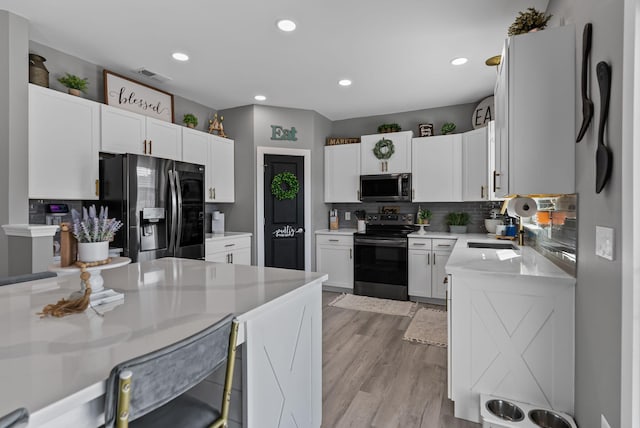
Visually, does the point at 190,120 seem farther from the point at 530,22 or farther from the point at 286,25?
the point at 530,22

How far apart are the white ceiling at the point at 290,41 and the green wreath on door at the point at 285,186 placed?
3.72 feet

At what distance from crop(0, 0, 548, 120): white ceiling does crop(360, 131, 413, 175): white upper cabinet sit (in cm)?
68

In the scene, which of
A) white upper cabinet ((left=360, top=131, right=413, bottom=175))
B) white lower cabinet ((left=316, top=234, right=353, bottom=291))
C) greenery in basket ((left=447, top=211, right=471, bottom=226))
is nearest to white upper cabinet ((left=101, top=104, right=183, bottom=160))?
white lower cabinet ((left=316, top=234, right=353, bottom=291))

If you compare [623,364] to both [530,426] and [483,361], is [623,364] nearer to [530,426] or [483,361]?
[530,426]

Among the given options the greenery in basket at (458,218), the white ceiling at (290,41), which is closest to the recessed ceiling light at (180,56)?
the white ceiling at (290,41)

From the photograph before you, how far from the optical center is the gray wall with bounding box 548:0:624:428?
113 cm

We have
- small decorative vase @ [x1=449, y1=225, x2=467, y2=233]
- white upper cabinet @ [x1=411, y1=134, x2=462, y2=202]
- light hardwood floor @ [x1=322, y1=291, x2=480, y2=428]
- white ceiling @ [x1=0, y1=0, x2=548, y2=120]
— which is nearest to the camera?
light hardwood floor @ [x1=322, y1=291, x2=480, y2=428]

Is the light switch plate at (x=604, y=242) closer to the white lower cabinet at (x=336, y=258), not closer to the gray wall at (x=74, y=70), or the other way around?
the white lower cabinet at (x=336, y=258)

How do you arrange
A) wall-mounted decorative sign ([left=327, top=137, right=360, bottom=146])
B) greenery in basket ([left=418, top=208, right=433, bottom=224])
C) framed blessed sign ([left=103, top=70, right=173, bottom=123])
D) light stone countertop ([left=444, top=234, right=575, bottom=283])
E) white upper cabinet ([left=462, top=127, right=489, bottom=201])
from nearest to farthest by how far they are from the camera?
light stone countertop ([left=444, top=234, right=575, bottom=283]), framed blessed sign ([left=103, top=70, right=173, bottom=123]), white upper cabinet ([left=462, top=127, right=489, bottom=201]), greenery in basket ([left=418, top=208, right=433, bottom=224]), wall-mounted decorative sign ([left=327, top=137, right=360, bottom=146])

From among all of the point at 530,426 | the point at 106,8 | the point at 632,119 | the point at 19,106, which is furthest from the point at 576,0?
the point at 19,106

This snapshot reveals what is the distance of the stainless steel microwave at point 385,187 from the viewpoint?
14.7ft

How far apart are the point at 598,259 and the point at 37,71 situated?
385 cm

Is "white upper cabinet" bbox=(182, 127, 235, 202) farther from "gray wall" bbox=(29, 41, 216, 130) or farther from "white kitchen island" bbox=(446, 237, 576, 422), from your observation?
"white kitchen island" bbox=(446, 237, 576, 422)

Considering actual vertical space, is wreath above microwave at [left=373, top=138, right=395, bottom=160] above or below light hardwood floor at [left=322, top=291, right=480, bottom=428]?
above
